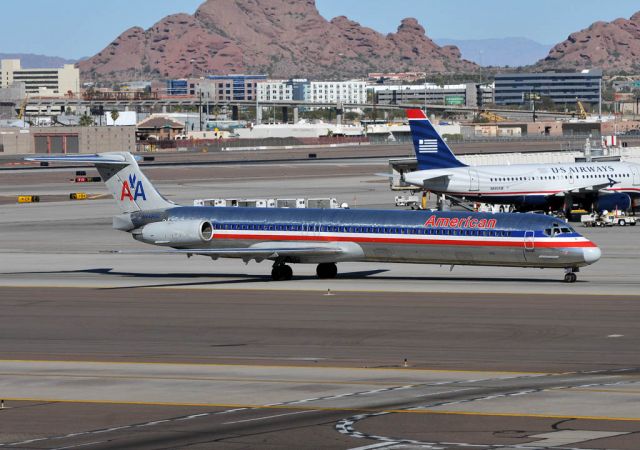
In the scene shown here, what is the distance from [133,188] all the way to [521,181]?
39.7 meters

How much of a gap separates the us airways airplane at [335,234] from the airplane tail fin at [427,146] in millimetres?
34065

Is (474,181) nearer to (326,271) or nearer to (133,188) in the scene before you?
(326,271)

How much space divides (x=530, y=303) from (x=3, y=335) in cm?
1951

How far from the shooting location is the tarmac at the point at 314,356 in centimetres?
2642

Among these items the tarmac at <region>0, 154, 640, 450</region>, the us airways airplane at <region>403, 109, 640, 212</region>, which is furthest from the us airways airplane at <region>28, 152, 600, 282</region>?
the us airways airplane at <region>403, 109, 640, 212</region>

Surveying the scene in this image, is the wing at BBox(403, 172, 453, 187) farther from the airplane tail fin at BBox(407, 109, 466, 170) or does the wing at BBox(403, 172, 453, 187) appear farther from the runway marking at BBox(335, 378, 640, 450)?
the runway marking at BBox(335, 378, 640, 450)

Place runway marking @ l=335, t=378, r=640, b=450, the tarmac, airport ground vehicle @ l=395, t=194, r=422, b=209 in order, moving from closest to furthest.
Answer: runway marking @ l=335, t=378, r=640, b=450, the tarmac, airport ground vehicle @ l=395, t=194, r=422, b=209

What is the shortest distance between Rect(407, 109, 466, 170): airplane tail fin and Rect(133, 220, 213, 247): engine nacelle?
121 ft

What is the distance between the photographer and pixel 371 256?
56.2 m

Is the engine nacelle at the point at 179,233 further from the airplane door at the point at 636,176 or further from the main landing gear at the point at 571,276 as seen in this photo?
the airplane door at the point at 636,176

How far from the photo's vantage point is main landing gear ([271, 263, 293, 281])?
57875mm

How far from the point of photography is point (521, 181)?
3620 inches

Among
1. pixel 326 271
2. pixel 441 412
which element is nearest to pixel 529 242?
pixel 326 271

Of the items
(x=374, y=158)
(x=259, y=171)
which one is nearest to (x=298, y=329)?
(x=259, y=171)
